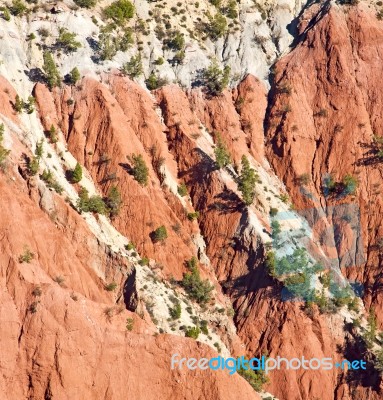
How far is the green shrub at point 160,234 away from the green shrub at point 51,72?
14.5 metres

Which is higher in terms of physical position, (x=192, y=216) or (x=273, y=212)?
(x=273, y=212)

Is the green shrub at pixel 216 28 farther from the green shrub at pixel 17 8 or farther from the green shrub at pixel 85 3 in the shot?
the green shrub at pixel 17 8

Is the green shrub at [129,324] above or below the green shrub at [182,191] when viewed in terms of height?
below

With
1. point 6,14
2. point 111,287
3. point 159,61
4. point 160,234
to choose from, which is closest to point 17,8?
point 6,14

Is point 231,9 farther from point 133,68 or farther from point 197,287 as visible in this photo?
point 197,287

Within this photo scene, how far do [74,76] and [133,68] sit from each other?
4875 millimetres

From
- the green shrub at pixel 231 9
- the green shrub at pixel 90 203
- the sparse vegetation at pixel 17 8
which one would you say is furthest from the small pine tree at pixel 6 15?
the green shrub at pixel 231 9

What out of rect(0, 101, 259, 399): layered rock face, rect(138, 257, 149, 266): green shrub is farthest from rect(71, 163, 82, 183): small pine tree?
rect(138, 257, 149, 266): green shrub

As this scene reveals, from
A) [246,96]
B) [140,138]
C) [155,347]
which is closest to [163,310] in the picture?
[155,347]

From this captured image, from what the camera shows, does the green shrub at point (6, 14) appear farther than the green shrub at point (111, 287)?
Yes

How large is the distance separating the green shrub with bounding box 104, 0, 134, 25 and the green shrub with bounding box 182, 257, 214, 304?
79.7ft

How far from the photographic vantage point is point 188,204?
42.8 metres

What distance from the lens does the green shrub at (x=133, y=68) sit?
47.7m

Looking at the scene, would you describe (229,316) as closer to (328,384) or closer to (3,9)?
(328,384)
